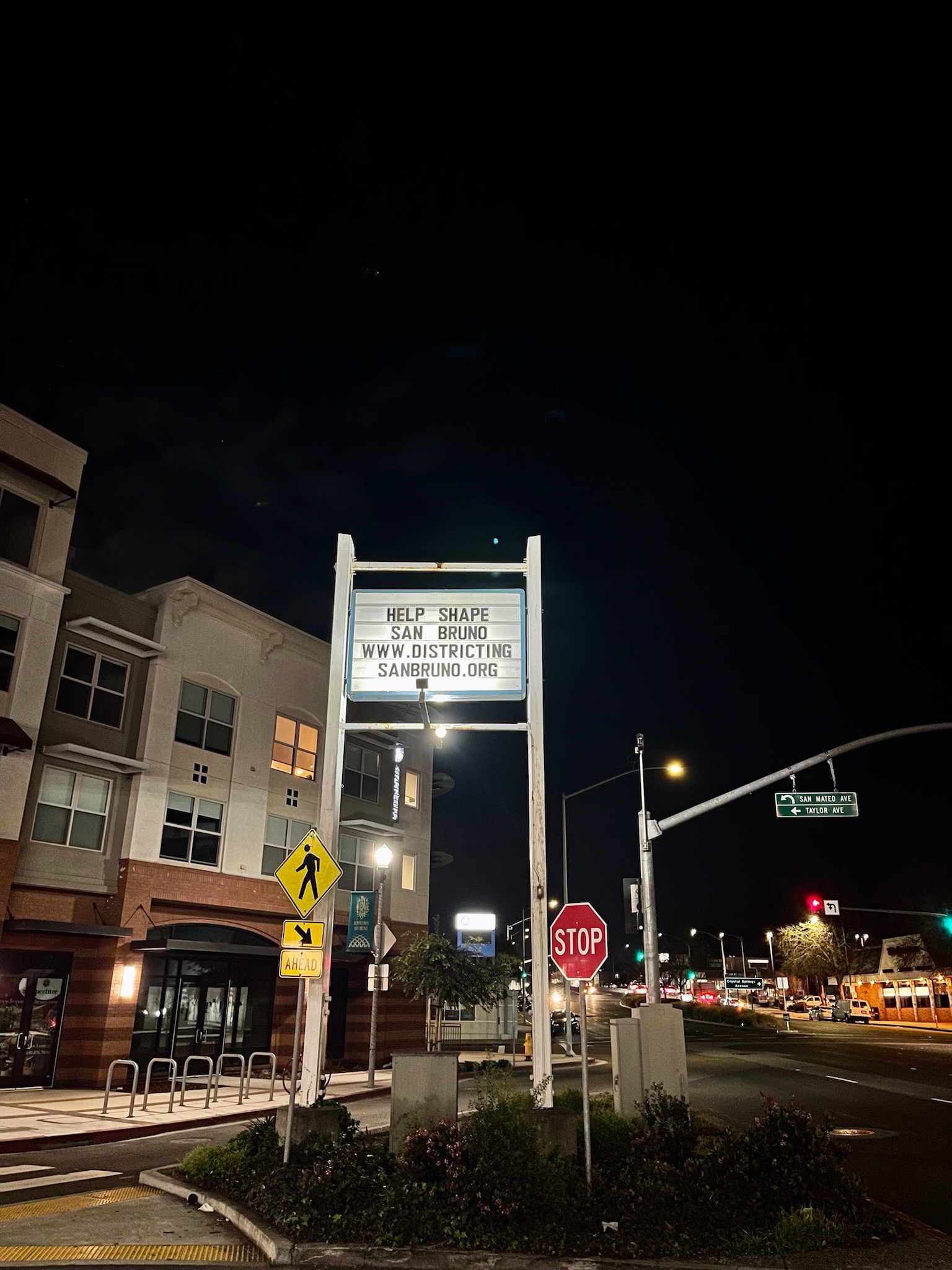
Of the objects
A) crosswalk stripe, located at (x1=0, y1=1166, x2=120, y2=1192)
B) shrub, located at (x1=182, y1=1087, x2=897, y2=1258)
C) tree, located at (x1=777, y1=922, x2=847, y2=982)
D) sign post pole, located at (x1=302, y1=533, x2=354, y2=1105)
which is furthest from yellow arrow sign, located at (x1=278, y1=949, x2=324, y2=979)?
tree, located at (x1=777, y1=922, x2=847, y2=982)

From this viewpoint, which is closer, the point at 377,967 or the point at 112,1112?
the point at 112,1112

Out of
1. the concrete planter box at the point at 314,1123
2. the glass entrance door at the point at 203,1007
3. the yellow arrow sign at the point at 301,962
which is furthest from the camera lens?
the glass entrance door at the point at 203,1007

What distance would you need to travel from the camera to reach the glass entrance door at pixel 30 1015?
68.7ft

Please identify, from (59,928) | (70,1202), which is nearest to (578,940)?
(70,1202)

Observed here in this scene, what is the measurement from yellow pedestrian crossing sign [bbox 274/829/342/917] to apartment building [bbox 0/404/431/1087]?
1255 centimetres

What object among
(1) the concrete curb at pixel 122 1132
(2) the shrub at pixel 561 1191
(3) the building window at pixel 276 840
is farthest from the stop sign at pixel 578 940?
(3) the building window at pixel 276 840

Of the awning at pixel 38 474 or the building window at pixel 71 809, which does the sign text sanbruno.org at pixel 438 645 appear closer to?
the building window at pixel 71 809

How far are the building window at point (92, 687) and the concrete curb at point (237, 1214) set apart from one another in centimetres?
1414

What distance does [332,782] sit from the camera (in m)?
11.9

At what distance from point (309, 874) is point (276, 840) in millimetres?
18797

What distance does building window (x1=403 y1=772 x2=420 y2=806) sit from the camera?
115 feet

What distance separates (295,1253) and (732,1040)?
1791 inches

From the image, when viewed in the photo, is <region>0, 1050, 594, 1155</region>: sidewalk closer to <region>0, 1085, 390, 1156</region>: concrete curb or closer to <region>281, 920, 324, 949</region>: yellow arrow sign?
<region>0, 1085, 390, 1156</region>: concrete curb

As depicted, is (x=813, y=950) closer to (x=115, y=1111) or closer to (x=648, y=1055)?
(x=115, y=1111)
